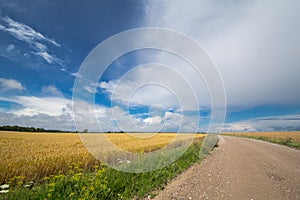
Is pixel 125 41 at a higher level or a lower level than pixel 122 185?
higher

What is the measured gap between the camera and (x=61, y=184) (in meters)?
4.90

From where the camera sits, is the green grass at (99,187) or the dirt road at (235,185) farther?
the dirt road at (235,185)

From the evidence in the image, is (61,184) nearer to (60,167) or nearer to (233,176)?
(60,167)

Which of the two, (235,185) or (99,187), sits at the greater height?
(99,187)

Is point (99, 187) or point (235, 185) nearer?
point (99, 187)

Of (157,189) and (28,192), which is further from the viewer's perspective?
(157,189)

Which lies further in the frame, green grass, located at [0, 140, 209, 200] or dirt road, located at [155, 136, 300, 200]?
dirt road, located at [155, 136, 300, 200]

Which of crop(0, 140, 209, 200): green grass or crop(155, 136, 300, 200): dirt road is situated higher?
crop(0, 140, 209, 200): green grass

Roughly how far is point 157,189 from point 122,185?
3.72 feet

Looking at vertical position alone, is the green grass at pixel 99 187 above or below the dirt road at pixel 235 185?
above

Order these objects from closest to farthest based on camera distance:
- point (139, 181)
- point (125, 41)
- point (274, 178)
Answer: point (139, 181) < point (274, 178) < point (125, 41)

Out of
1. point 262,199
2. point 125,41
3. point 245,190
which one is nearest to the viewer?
point 262,199

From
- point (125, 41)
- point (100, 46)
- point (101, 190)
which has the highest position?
point (125, 41)

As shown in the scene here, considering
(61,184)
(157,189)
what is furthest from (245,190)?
(61,184)
